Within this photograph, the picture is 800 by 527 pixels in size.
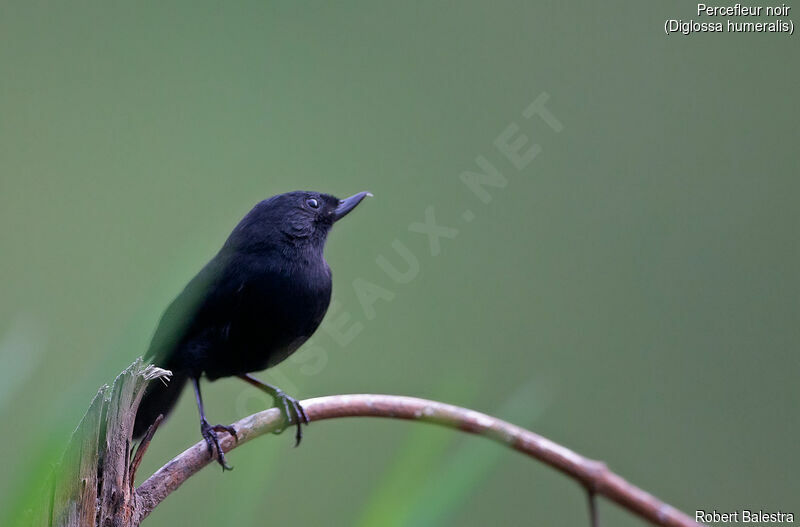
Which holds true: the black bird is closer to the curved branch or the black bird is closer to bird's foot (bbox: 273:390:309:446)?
bird's foot (bbox: 273:390:309:446)

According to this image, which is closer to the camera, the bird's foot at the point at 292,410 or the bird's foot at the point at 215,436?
the bird's foot at the point at 215,436

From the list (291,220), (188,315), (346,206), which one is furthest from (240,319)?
(346,206)

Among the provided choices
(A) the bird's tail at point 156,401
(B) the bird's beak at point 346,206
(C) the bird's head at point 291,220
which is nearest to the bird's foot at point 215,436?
(A) the bird's tail at point 156,401

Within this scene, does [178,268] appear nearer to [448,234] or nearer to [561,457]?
[561,457]

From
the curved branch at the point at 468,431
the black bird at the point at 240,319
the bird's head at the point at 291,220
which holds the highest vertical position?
the bird's head at the point at 291,220

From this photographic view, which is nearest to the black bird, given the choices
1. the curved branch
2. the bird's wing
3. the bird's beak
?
the bird's wing

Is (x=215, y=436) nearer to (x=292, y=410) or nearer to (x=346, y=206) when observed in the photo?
(x=292, y=410)

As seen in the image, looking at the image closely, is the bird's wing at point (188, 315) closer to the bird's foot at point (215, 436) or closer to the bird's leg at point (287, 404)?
the bird's foot at point (215, 436)

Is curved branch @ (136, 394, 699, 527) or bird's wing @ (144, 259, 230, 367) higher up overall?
bird's wing @ (144, 259, 230, 367)
